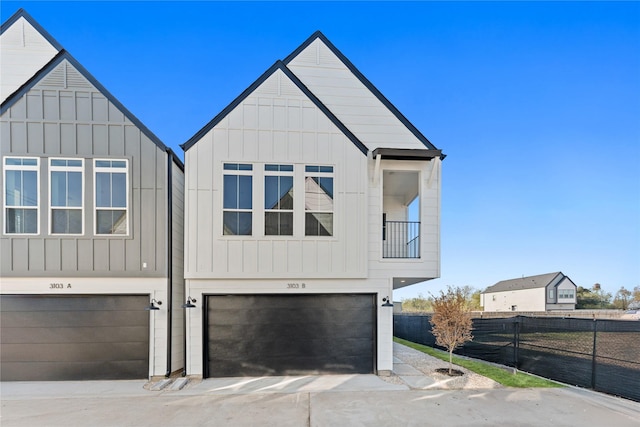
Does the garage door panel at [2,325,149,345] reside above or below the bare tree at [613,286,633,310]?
above

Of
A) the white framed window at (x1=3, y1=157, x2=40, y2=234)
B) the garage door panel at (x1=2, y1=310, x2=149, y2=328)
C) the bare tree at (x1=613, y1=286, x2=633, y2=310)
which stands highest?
the white framed window at (x1=3, y1=157, x2=40, y2=234)

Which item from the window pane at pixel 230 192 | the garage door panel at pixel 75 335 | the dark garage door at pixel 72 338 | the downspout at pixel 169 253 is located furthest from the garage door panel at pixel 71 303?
the window pane at pixel 230 192

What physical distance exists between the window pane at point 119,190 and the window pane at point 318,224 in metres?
4.31

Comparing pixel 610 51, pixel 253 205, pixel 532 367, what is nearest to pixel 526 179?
pixel 610 51

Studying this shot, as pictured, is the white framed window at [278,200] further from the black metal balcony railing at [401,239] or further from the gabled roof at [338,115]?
the black metal balcony railing at [401,239]

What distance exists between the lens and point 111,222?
6727 mm

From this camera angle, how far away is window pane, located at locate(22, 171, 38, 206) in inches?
260

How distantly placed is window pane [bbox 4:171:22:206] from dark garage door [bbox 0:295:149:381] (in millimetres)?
2206

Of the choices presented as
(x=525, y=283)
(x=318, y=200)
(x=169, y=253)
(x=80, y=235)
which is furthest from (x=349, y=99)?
(x=525, y=283)

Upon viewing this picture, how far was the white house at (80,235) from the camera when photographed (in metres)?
6.54

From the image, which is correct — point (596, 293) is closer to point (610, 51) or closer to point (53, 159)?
point (610, 51)

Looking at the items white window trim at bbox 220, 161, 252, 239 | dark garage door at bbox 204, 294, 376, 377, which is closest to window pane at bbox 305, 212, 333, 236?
white window trim at bbox 220, 161, 252, 239

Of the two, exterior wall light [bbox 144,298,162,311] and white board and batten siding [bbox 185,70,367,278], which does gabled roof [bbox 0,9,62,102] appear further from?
exterior wall light [bbox 144,298,162,311]

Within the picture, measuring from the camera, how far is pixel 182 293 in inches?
298
